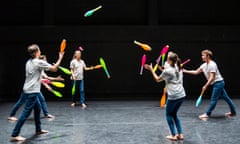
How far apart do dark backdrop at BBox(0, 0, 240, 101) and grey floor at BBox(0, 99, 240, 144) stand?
2101 millimetres

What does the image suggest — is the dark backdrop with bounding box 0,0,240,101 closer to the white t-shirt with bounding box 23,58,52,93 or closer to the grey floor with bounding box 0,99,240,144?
the grey floor with bounding box 0,99,240,144

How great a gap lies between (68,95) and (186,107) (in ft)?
14.7

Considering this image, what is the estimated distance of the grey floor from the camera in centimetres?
564

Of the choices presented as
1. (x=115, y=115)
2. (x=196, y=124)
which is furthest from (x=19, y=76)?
(x=196, y=124)

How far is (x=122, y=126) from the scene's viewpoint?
267 inches

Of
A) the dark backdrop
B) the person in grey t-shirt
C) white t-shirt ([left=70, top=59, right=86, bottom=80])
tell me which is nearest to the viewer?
the person in grey t-shirt

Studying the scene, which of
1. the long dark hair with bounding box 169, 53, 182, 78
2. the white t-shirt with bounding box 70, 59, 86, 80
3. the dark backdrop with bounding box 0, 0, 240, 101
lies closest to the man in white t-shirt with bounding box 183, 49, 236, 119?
the long dark hair with bounding box 169, 53, 182, 78

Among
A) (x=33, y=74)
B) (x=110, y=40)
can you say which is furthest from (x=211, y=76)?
(x=110, y=40)

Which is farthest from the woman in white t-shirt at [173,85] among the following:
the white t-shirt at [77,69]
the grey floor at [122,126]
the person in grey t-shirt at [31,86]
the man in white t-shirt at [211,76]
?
the white t-shirt at [77,69]

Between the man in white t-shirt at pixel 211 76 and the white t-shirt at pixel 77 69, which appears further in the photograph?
the white t-shirt at pixel 77 69

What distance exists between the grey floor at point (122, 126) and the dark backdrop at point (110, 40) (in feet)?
6.89

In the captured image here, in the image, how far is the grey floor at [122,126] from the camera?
564 centimetres

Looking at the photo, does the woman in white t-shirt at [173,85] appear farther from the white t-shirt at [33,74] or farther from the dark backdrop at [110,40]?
the dark backdrop at [110,40]

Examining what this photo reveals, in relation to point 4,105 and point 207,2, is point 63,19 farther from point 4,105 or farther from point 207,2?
point 207,2
